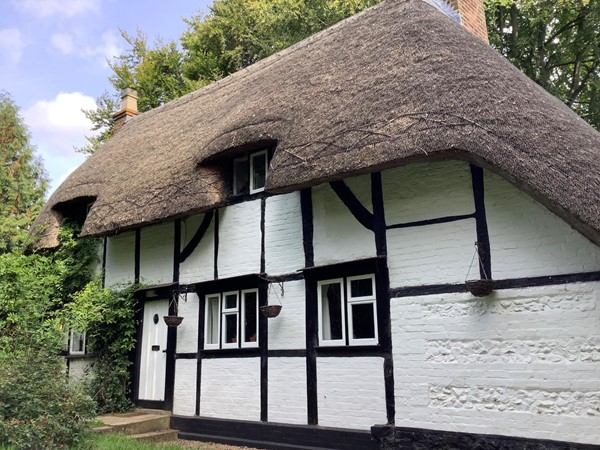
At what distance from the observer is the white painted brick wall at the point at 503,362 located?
5426 millimetres

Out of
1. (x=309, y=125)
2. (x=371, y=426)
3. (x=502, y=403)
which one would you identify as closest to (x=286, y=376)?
(x=371, y=426)

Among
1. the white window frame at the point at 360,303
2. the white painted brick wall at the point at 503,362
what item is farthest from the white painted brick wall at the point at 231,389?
the white painted brick wall at the point at 503,362

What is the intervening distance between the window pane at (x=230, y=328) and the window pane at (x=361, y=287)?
2352mm

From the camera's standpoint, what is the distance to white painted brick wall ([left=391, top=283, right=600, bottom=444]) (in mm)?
5426

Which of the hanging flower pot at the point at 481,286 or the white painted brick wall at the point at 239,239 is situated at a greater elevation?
the white painted brick wall at the point at 239,239

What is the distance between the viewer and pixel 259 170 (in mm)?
8859

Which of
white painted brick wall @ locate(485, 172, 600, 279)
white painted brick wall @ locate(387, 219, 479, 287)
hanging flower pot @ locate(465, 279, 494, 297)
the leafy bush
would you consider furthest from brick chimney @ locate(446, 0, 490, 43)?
the leafy bush

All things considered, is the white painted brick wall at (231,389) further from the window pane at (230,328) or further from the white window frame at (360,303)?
the white window frame at (360,303)

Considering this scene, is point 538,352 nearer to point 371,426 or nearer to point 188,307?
point 371,426

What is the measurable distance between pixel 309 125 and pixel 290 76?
2405mm

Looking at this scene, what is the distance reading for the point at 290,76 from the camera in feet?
30.9

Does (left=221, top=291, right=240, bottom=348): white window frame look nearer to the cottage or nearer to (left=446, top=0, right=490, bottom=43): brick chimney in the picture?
the cottage

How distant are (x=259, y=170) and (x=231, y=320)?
256 centimetres

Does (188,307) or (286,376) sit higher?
(188,307)
